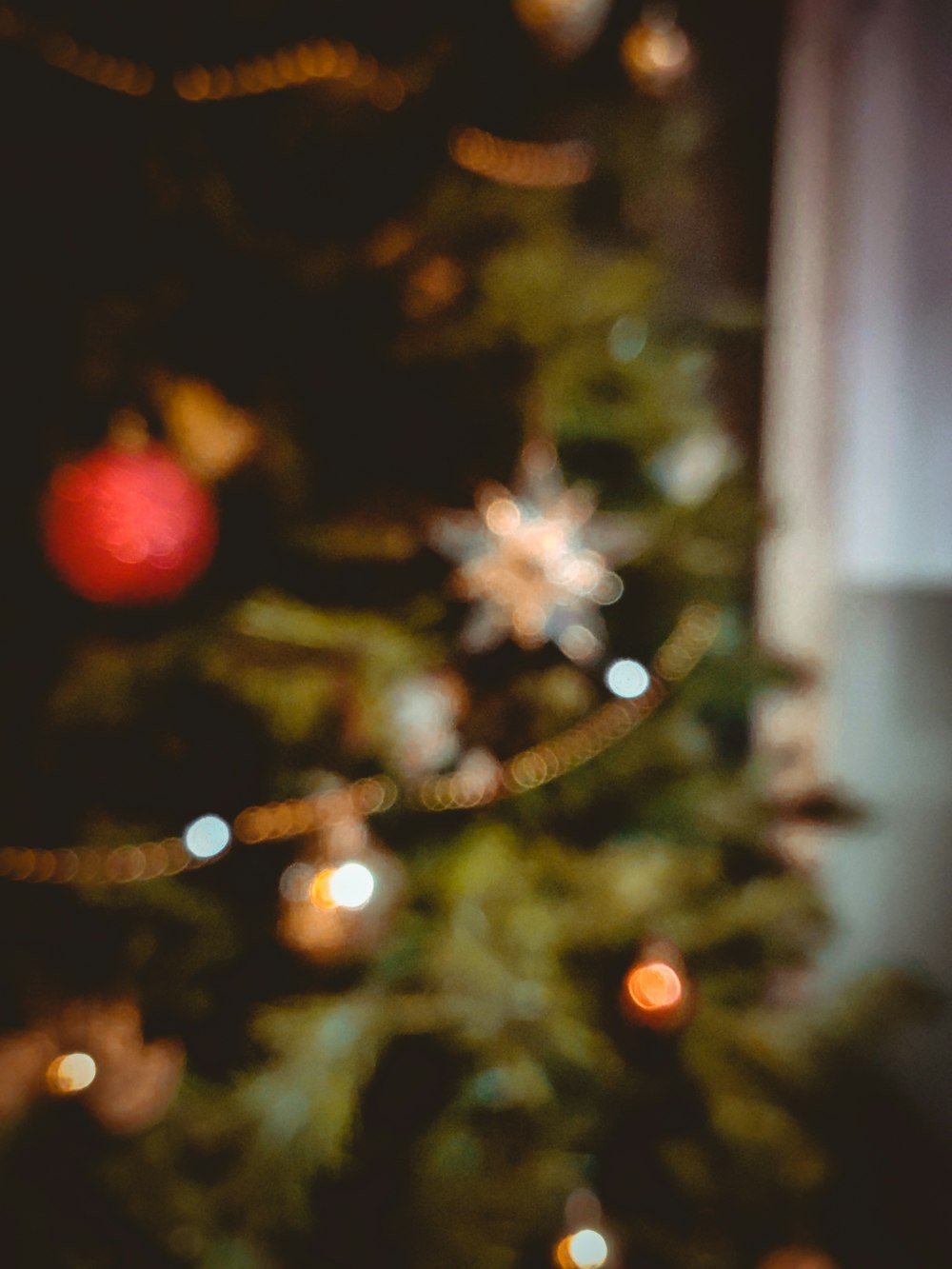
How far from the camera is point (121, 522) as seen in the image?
1.60 feet

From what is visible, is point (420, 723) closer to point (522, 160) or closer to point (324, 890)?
point (324, 890)

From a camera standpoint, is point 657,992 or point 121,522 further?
point 657,992

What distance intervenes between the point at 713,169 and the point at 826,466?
18.3 inches

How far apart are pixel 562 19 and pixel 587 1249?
3.48ft

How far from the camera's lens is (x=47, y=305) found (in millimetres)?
596

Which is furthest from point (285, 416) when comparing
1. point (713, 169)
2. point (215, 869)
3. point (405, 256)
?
point (713, 169)

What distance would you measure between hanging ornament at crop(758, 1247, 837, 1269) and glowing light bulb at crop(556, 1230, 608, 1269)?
19 centimetres

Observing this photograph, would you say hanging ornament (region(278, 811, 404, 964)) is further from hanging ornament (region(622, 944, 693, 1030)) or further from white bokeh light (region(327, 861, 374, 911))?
hanging ornament (region(622, 944, 693, 1030))

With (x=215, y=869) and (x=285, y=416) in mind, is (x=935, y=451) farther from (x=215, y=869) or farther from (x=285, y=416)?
(x=215, y=869)

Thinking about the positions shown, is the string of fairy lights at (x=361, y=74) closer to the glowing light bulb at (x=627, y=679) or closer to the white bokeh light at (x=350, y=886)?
the glowing light bulb at (x=627, y=679)

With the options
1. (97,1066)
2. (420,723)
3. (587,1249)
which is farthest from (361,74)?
(587,1249)

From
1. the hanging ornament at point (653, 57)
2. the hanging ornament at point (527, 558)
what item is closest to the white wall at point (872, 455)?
the hanging ornament at point (653, 57)

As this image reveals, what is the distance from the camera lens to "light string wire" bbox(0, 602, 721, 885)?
0.52m

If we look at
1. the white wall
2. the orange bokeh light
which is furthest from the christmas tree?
the white wall
